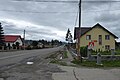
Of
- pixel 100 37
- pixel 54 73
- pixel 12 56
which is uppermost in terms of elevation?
pixel 100 37

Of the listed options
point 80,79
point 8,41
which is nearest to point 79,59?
point 80,79

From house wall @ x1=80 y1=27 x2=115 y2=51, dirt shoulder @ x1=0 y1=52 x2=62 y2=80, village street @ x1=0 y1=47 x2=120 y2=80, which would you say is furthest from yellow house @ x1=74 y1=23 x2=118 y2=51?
dirt shoulder @ x1=0 y1=52 x2=62 y2=80

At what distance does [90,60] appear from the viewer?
83.2 ft

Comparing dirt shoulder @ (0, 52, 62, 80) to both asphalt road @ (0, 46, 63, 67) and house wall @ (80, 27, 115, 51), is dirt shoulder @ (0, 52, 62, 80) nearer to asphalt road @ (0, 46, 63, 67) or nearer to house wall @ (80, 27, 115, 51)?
asphalt road @ (0, 46, 63, 67)

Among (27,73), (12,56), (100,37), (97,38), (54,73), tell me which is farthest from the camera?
(100,37)

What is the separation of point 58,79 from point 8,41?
327ft

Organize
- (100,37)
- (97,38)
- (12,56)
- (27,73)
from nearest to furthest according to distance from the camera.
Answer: (27,73), (12,56), (97,38), (100,37)

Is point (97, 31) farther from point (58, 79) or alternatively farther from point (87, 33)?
point (58, 79)

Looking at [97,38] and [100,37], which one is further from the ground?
[100,37]

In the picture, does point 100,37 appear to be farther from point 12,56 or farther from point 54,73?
point 54,73

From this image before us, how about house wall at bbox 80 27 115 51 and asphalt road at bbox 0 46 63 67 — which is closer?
asphalt road at bbox 0 46 63 67

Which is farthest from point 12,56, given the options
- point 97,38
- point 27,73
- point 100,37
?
point 100,37

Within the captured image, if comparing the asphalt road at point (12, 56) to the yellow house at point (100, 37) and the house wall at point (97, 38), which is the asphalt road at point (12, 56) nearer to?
the yellow house at point (100, 37)

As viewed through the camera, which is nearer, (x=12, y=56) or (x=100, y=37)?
(x=12, y=56)
